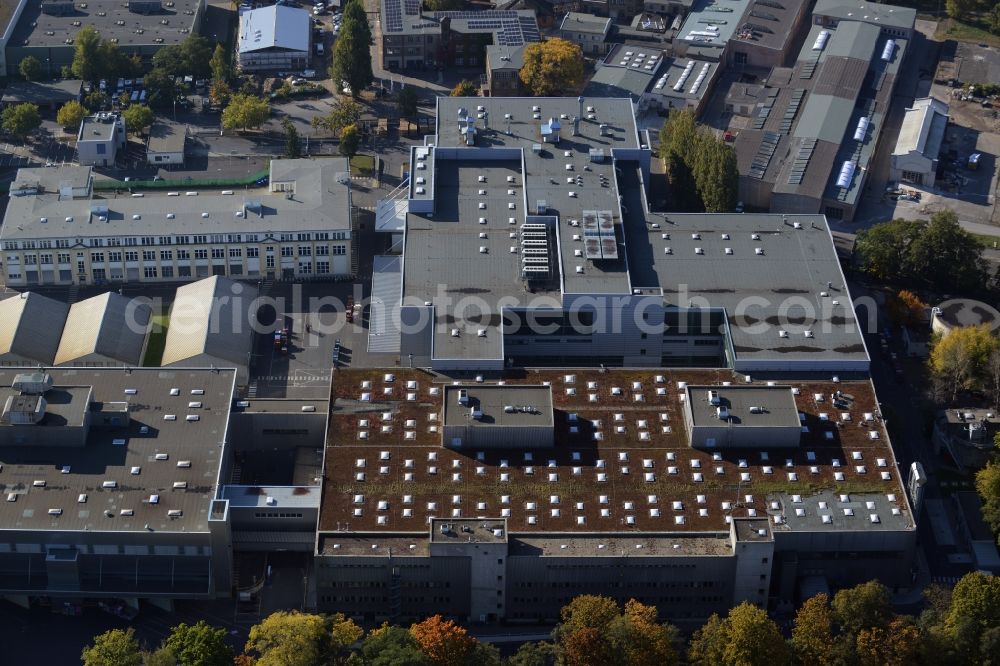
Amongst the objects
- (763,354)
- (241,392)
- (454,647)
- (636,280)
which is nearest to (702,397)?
(763,354)

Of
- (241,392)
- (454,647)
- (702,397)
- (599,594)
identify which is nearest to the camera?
(454,647)

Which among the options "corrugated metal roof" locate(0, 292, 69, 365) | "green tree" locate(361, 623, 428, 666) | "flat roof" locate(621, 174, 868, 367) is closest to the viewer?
"green tree" locate(361, 623, 428, 666)

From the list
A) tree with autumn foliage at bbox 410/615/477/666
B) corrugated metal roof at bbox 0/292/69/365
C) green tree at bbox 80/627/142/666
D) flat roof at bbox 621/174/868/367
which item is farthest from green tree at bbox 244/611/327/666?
flat roof at bbox 621/174/868/367

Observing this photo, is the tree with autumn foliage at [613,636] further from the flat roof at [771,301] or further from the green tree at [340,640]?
the flat roof at [771,301]

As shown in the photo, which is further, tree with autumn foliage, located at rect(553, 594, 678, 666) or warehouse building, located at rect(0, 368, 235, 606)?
warehouse building, located at rect(0, 368, 235, 606)

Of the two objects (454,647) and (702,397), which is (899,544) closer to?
(702,397)

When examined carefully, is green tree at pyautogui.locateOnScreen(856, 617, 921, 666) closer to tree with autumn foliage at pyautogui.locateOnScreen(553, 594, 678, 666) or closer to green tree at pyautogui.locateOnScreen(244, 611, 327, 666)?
tree with autumn foliage at pyautogui.locateOnScreen(553, 594, 678, 666)

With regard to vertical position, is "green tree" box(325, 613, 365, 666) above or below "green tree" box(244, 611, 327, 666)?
below
